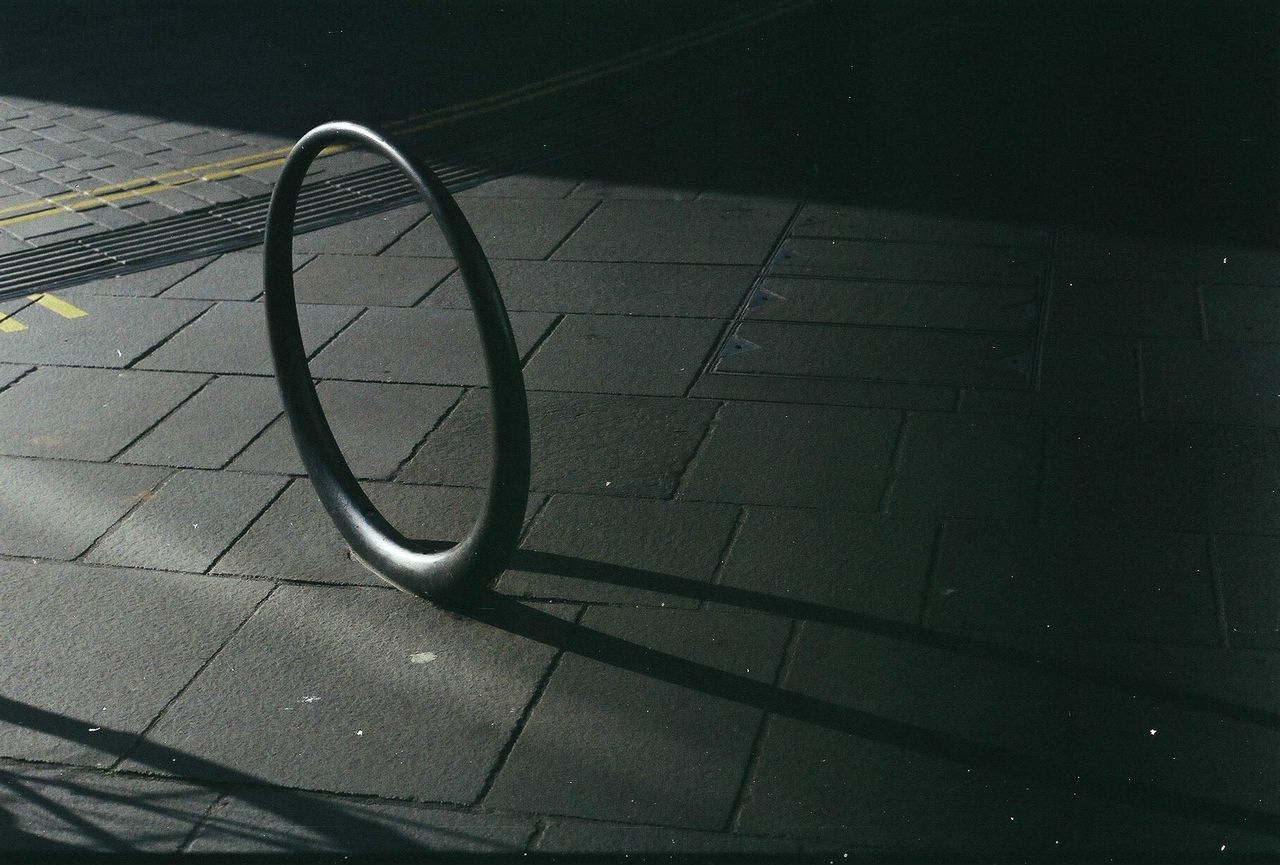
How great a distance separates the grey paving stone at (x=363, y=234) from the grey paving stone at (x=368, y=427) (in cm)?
164

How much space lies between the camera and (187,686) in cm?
370

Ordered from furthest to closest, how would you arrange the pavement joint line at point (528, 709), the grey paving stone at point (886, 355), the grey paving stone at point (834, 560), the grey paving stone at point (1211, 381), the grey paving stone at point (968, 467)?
1. the grey paving stone at point (886, 355)
2. the grey paving stone at point (1211, 381)
3. the grey paving stone at point (968, 467)
4. the grey paving stone at point (834, 560)
5. the pavement joint line at point (528, 709)

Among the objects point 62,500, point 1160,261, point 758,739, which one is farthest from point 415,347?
point 1160,261

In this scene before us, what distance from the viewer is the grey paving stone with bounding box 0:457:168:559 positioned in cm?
441

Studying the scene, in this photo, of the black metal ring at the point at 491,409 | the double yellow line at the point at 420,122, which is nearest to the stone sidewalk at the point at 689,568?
the black metal ring at the point at 491,409

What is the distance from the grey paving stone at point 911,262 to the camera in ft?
20.2

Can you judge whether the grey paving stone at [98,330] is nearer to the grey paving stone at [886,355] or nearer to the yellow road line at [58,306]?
the yellow road line at [58,306]

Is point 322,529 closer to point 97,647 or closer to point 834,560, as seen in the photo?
point 97,647

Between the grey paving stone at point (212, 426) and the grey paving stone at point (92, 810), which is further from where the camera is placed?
the grey paving stone at point (212, 426)

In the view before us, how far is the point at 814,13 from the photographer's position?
40.2 ft

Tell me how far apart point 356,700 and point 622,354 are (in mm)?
2296

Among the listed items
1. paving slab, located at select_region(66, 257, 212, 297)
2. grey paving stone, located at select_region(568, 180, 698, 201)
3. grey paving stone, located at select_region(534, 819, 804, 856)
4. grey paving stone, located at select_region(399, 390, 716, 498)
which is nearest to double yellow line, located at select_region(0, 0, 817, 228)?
paving slab, located at select_region(66, 257, 212, 297)

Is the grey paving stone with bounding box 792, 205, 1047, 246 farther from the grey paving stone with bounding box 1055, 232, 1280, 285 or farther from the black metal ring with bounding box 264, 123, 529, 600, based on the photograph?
the black metal ring with bounding box 264, 123, 529, 600

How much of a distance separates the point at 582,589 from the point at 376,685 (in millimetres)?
671
